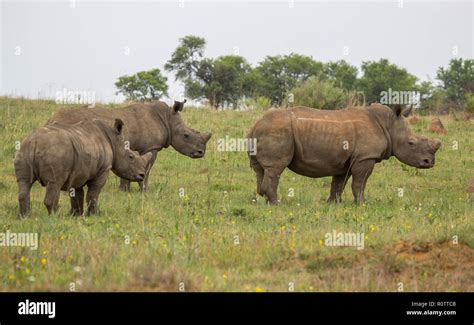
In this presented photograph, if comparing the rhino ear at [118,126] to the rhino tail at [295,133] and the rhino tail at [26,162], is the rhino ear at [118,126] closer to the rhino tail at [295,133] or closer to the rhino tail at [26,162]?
the rhino tail at [26,162]

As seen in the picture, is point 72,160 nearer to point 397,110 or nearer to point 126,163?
point 126,163

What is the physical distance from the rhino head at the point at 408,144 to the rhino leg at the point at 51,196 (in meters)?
6.45

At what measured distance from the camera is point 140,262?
8234 mm

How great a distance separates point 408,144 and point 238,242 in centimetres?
641

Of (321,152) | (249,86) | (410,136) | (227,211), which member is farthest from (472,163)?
(249,86)

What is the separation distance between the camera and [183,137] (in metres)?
17.1

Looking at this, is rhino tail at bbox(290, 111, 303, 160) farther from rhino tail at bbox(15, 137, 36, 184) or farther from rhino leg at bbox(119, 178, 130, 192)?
rhino tail at bbox(15, 137, 36, 184)

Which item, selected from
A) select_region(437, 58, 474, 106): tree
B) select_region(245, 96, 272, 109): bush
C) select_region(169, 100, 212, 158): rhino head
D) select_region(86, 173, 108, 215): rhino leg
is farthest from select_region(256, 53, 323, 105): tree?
select_region(86, 173, 108, 215): rhino leg

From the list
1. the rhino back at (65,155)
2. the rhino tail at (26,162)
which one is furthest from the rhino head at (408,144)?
the rhino tail at (26,162)

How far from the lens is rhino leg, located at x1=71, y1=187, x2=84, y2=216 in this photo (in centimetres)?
1255

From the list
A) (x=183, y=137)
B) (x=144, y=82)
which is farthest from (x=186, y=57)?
(x=183, y=137)
